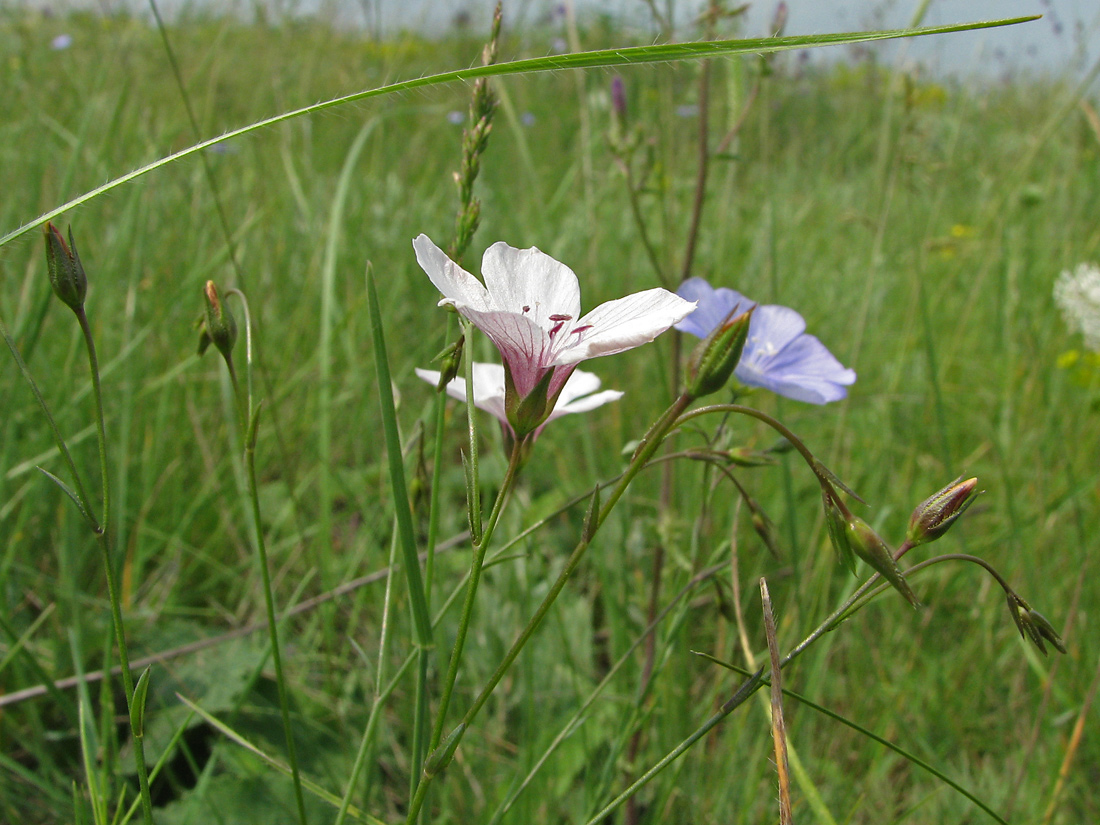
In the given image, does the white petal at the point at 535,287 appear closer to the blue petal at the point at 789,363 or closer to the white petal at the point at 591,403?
the white petal at the point at 591,403

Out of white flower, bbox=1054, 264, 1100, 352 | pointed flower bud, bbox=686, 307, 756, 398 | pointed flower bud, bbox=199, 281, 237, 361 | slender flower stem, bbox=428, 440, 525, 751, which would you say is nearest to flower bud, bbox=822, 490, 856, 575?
pointed flower bud, bbox=686, 307, 756, 398

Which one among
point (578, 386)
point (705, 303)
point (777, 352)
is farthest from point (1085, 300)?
point (578, 386)

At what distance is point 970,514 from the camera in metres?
1.63

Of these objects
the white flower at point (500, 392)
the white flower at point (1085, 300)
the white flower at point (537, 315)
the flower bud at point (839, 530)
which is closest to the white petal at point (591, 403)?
the white flower at point (500, 392)

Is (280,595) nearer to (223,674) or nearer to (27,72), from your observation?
(223,674)

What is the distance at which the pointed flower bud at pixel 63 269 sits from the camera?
60 centimetres

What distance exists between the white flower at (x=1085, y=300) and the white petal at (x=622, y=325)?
6.35 feet

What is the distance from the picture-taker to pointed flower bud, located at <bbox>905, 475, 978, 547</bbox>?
0.58m

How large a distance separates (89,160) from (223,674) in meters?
1.68

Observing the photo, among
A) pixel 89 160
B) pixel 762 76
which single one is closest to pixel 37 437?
pixel 89 160

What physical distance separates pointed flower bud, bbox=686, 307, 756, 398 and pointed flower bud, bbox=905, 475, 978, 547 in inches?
7.5

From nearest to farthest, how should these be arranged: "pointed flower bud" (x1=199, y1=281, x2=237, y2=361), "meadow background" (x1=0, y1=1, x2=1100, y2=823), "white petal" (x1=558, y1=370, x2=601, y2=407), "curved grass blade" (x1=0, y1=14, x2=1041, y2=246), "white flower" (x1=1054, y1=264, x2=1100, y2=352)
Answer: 1. "curved grass blade" (x1=0, y1=14, x2=1041, y2=246)
2. "pointed flower bud" (x1=199, y1=281, x2=237, y2=361)
3. "white petal" (x1=558, y1=370, x2=601, y2=407)
4. "meadow background" (x1=0, y1=1, x2=1100, y2=823)
5. "white flower" (x1=1054, y1=264, x2=1100, y2=352)

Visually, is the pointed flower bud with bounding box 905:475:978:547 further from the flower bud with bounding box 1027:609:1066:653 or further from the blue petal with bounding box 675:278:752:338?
the blue petal with bounding box 675:278:752:338

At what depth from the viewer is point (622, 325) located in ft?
1.81
